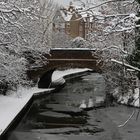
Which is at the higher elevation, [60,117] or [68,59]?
[68,59]

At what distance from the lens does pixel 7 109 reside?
72.9ft

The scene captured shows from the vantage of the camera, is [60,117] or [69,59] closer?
[60,117]

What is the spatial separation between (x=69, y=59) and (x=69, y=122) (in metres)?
14.7

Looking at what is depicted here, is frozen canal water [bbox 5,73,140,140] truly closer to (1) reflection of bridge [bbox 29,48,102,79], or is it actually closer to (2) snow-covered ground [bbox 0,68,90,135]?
(2) snow-covered ground [bbox 0,68,90,135]

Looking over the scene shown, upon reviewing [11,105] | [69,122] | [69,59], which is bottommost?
[69,122]

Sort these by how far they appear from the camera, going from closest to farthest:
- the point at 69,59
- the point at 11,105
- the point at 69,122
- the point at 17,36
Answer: the point at 17,36, the point at 69,122, the point at 11,105, the point at 69,59

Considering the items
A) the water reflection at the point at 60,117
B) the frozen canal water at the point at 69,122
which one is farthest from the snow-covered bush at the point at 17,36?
the frozen canal water at the point at 69,122

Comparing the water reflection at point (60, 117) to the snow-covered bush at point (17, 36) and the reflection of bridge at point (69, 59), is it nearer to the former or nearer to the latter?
the snow-covered bush at point (17, 36)

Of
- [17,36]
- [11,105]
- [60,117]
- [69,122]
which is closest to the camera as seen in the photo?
[17,36]

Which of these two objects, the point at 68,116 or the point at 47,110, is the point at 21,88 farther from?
the point at 68,116

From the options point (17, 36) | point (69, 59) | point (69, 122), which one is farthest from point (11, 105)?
point (69, 59)

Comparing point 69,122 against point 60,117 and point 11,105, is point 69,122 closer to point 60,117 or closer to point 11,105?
point 60,117

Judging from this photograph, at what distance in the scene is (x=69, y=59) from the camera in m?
36.9

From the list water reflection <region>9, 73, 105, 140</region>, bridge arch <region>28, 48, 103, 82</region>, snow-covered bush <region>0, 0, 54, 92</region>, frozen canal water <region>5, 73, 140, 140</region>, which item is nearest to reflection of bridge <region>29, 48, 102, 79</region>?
bridge arch <region>28, 48, 103, 82</region>
